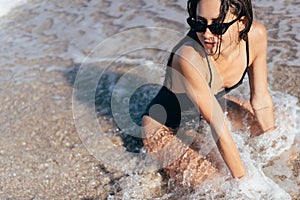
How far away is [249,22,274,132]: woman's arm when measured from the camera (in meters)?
3.11

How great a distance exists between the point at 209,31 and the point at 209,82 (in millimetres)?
451

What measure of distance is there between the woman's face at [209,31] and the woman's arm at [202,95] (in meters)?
0.12

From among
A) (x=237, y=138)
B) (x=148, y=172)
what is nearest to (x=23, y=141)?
(x=148, y=172)

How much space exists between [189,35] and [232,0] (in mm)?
407

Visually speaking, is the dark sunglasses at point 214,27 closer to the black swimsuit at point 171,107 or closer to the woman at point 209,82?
the woman at point 209,82

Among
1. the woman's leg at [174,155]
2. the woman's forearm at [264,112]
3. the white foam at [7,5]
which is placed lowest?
the white foam at [7,5]

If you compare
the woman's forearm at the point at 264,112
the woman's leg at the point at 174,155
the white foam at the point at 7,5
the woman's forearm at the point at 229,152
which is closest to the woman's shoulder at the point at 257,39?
the woman's forearm at the point at 264,112

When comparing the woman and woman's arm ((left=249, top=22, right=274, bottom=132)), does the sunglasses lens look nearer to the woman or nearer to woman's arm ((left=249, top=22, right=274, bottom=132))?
the woman

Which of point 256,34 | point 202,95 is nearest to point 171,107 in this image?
point 202,95

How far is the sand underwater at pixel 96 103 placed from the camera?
3318mm

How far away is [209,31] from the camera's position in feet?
8.77

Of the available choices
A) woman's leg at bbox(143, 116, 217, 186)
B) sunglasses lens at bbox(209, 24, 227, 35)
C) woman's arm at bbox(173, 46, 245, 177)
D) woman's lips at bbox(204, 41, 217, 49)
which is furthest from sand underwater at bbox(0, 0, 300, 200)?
sunglasses lens at bbox(209, 24, 227, 35)

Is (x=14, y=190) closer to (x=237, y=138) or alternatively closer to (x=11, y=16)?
(x=237, y=138)

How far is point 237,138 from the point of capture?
3.49 m
